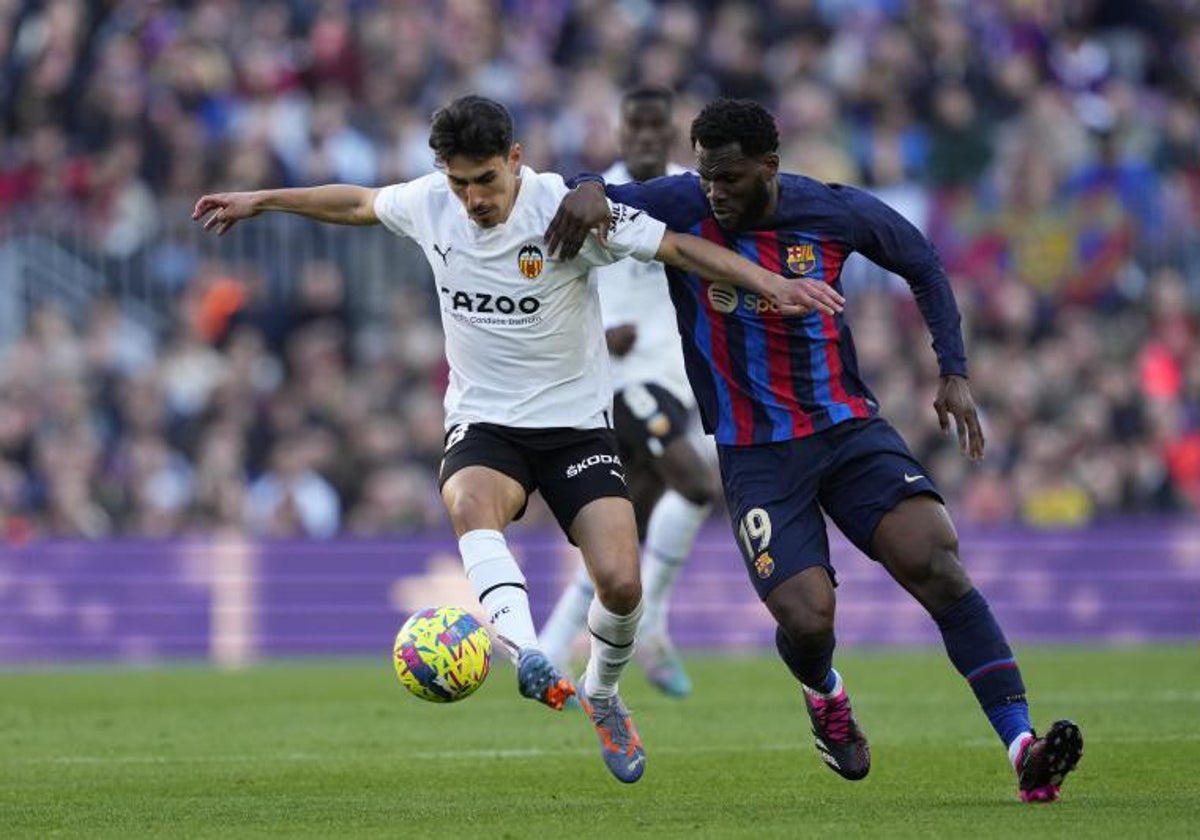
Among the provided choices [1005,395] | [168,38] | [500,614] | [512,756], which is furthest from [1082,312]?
[500,614]

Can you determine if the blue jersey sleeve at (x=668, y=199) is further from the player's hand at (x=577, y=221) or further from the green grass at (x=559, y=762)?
the green grass at (x=559, y=762)

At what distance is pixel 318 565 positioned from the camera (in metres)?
18.1

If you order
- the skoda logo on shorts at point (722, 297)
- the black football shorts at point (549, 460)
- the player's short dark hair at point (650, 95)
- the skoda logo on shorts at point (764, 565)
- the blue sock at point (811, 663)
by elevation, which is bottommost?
the blue sock at point (811, 663)

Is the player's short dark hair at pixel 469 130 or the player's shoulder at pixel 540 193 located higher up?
the player's short dark hair at pixel 469 130

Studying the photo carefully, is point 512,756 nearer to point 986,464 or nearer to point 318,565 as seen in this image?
point 318,565

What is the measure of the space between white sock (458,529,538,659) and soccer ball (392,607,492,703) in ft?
0.43

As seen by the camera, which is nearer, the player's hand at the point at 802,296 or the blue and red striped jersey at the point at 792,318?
the player's hand at the point at 802,296

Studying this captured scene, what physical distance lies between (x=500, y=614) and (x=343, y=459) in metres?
10.8

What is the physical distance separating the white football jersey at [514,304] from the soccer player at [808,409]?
0.70ft

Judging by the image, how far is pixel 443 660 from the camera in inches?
337

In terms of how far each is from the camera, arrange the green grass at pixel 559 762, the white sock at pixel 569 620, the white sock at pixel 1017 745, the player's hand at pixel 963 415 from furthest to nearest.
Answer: the white sock at pixel 569 620
the player's hand at pixel 963 415
the white sock at pixel 1017 745
the green grass at pixel 559 762

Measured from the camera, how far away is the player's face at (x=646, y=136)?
502 inches

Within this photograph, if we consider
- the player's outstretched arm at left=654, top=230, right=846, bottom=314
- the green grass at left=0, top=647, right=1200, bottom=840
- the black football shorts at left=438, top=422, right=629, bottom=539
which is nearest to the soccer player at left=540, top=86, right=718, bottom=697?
the green grass at left=0, top=647, right=1200, bottom=840

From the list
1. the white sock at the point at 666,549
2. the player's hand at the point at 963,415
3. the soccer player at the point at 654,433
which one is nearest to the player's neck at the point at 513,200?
the player's hand at the point at 963,415
